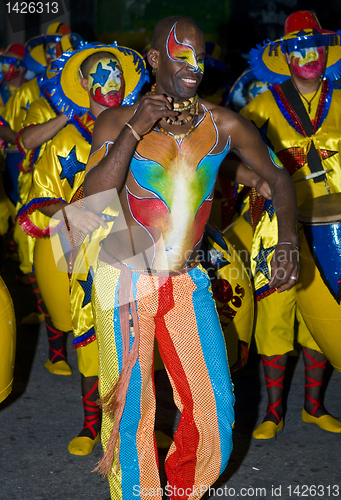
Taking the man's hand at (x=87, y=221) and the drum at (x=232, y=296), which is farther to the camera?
the drum at (x=232, y=296)

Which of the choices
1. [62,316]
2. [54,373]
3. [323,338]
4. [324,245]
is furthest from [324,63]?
[54,373]

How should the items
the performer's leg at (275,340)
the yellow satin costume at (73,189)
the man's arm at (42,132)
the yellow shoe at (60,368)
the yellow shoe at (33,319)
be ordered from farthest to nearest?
the yellow shoe at (33,319), the yellow shoe at (60,368), the man's arm at (42,132), the performer's leg at (275,340), the yellow satin costume at (73,189)

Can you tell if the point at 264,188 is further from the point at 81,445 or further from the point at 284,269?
the point at 81,445

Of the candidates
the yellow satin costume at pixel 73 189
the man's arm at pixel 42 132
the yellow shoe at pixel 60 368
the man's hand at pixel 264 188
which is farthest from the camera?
the yellow shoe at pixel 60 368

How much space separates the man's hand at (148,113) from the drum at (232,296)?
1174mm

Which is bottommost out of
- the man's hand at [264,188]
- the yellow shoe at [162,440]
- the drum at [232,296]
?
the yellow shoe at [162,440]

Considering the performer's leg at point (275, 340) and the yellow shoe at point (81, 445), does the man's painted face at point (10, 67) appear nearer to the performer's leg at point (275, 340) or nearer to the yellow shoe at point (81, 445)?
the performer's leg at point (275, 340)

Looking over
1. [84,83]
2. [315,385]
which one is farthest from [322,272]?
[84,83]

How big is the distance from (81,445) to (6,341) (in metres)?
0.81

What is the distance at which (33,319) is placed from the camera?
5336mm

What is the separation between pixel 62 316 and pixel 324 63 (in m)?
2.15

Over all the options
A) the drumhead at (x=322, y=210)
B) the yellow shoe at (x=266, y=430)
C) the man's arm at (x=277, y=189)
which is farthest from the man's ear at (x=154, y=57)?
the yellow shoe at (x=266, y=430)

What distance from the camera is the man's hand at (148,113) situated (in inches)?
87.8

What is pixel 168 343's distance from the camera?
256 cm
